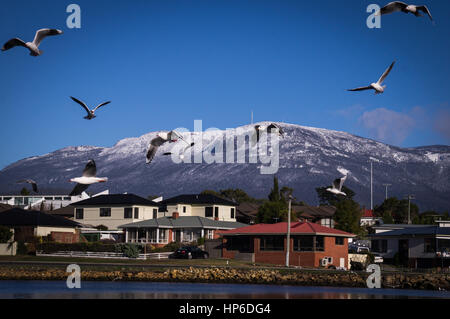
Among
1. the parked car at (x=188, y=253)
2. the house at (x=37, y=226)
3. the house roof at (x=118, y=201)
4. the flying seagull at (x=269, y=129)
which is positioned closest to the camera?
the flying seagull at (x=269, y=129)

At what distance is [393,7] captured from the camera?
93.1 feet

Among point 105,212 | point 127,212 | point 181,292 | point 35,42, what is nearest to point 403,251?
point 127,212

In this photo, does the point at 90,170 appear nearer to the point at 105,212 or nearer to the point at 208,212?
the point at 105,212

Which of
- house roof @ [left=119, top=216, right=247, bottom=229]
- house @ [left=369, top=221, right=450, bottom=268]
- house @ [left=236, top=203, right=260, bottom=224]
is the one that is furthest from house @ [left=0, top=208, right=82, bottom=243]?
house @ [left=236, top=203, right=260, bottom=224]

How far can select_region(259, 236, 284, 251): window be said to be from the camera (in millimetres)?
79250

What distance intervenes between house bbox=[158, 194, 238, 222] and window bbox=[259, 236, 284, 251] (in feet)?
89.8

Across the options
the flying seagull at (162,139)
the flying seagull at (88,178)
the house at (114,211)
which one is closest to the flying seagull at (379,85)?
the flying seagull at (162,139)

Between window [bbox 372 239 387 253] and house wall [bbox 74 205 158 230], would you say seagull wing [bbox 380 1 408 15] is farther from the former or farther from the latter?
house wall [bbox 74 205 158 230]

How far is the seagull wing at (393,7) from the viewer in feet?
92.8

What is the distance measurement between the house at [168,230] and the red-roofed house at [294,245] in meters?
13.4

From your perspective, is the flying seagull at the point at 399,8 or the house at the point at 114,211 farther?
the house at the point at 114,211

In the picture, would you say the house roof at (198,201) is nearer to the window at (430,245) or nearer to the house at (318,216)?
the window at (430,245)
